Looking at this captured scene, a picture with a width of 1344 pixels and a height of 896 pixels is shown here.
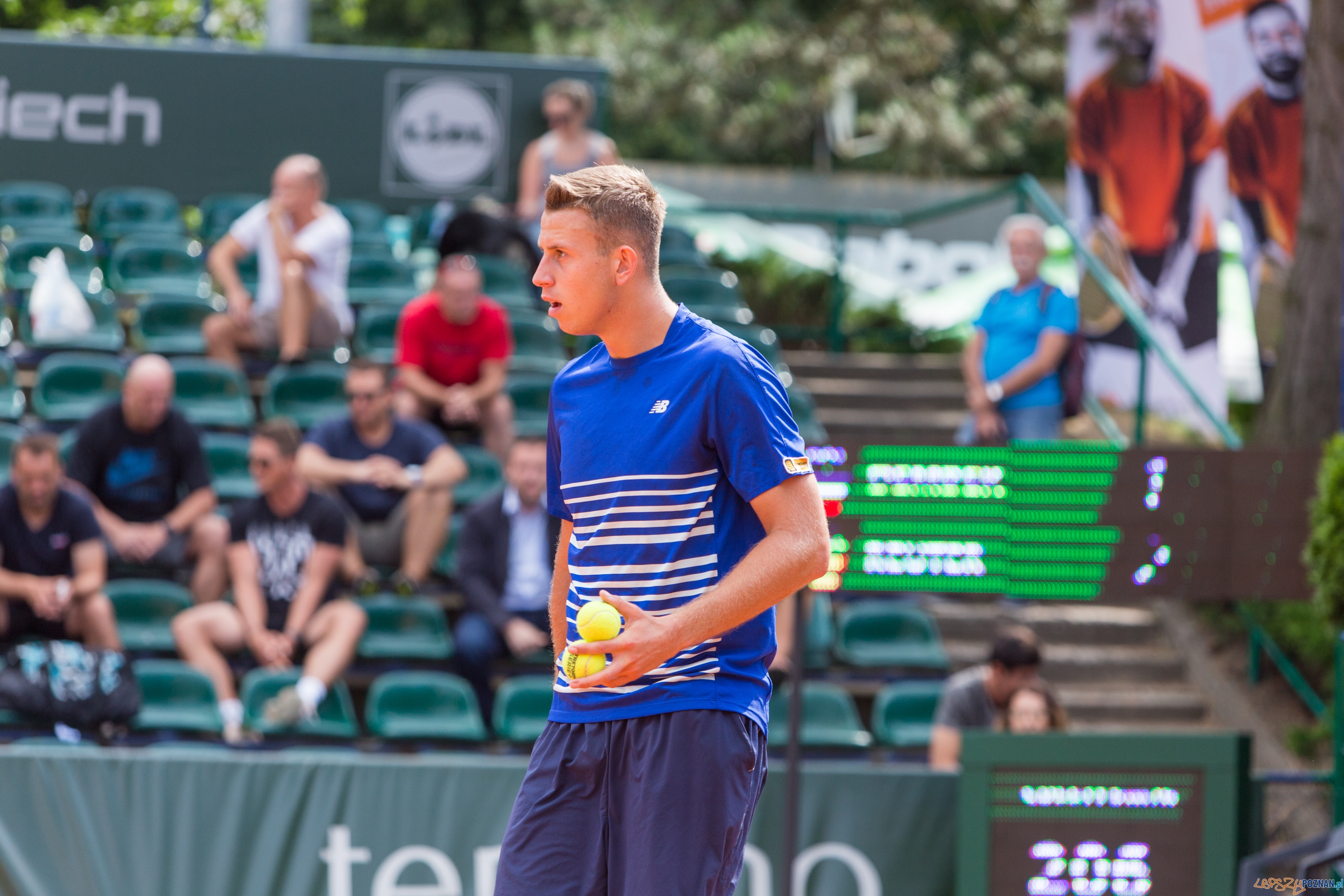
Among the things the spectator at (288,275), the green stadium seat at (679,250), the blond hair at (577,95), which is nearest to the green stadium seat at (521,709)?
the spectator at (288,275)

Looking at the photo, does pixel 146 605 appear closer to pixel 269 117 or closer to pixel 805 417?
pixel 805 417

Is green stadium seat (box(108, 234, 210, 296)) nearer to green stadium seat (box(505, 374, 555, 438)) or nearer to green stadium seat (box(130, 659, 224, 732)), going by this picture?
green stadium seat (box(505, 374, 555, 438))

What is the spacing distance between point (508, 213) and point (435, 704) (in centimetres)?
519

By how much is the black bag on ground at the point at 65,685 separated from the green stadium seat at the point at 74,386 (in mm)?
2325

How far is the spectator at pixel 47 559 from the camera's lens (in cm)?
686

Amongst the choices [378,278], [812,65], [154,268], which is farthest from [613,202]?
[812,65]

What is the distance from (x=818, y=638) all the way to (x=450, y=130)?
5725 millimetres

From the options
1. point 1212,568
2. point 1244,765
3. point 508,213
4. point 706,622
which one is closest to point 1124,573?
point 1212,568

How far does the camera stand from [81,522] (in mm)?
6977

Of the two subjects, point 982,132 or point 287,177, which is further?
point 982,132

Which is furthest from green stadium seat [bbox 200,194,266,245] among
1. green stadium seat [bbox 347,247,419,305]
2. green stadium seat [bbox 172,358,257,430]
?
green stadium seat [bbox 172,358,257,430]

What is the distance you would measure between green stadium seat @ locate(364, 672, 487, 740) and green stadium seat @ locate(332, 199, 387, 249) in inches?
199

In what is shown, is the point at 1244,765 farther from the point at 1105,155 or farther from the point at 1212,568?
the point at 1105,155

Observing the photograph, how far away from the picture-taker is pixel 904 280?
46.2 feet
